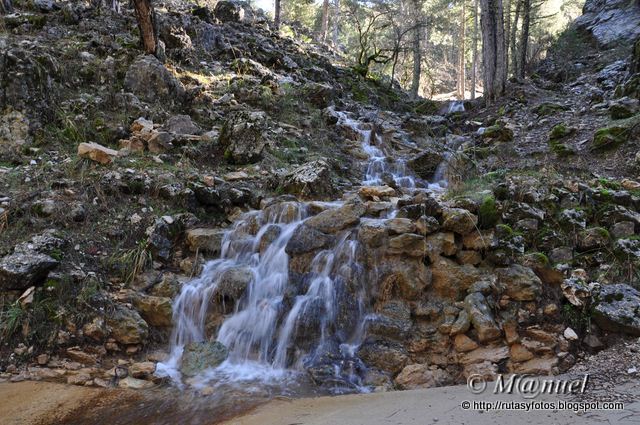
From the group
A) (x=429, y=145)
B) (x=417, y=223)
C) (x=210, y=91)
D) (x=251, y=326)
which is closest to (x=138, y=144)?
(x=210, y=91)

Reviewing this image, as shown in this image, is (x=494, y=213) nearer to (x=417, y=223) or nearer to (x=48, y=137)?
(x=417, y=223)

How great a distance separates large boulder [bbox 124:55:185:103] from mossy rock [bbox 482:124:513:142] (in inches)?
267

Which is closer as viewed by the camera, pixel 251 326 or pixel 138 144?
pixel 251 326

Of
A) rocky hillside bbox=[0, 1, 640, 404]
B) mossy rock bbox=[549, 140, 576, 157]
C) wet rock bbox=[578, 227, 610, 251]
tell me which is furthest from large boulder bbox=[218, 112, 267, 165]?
mossy rock bbox=[549, 140, 576, 157]

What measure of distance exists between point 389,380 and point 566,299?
6.12ft

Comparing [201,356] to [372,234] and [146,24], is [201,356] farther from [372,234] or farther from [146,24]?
[146,24]

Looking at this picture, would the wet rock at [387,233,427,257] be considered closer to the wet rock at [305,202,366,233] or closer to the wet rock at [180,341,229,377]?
the wet rock at [305,202,366,233]

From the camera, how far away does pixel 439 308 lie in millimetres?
4305

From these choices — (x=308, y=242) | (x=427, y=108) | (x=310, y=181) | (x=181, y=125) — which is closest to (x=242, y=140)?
(x=181, y=125)

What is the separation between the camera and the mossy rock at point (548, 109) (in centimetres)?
979

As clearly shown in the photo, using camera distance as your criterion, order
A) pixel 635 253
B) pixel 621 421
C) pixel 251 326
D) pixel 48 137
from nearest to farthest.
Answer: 1. pixel 621 421
2. pixel 635 253
3. pixel 251 326
4. pixel 48 137

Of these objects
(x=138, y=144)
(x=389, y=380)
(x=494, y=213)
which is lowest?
(x=389, y=380)

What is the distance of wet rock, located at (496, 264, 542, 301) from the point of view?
13.4ft

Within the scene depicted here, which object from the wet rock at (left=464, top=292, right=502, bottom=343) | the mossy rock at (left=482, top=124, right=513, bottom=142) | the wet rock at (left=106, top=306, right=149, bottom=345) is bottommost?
the wet rock at (left=106, top=306, right=149, bottom=345)
